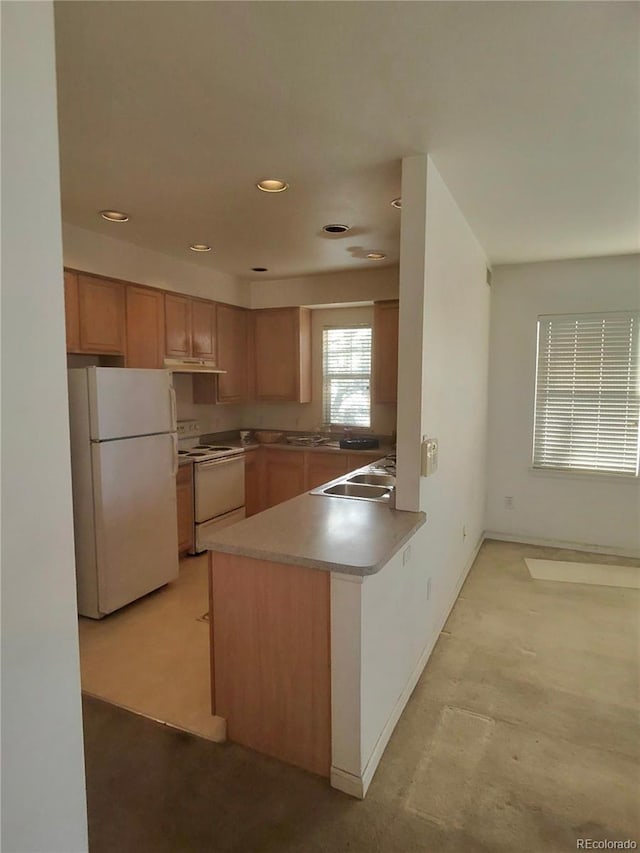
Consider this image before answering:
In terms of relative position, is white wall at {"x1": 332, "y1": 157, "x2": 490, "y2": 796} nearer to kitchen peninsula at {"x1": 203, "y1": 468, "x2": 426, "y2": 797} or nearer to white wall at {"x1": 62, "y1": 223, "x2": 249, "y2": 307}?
kitchen peninsula at {"x1": 203, "y1": 468, "x2": 426, "y2": 797}

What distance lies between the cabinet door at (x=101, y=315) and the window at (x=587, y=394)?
369cm

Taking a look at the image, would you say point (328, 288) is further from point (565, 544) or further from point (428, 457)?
point (565, 544)

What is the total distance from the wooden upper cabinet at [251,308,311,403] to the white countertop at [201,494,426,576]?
9.16 ft

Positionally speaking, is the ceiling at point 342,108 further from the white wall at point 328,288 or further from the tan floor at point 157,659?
the tan floor at point 157,659

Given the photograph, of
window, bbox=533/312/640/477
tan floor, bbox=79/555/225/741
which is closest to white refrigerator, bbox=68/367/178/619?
tan floor, bbox=79/555/225/741

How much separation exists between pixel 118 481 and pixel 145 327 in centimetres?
141

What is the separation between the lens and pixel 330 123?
1.91 meters

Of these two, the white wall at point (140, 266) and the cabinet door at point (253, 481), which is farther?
the cabinet door at point (253, 481)

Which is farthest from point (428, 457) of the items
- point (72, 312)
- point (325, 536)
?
point (72, 312)

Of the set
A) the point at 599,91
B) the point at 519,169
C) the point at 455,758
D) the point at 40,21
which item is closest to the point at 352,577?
the point at 455,758

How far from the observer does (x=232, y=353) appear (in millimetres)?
5047

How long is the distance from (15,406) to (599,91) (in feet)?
6.93

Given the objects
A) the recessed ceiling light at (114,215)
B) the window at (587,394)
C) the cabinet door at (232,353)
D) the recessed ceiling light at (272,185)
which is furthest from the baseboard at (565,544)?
the recessed ceiling light at (114,215)

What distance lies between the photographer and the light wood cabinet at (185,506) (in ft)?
13.2
